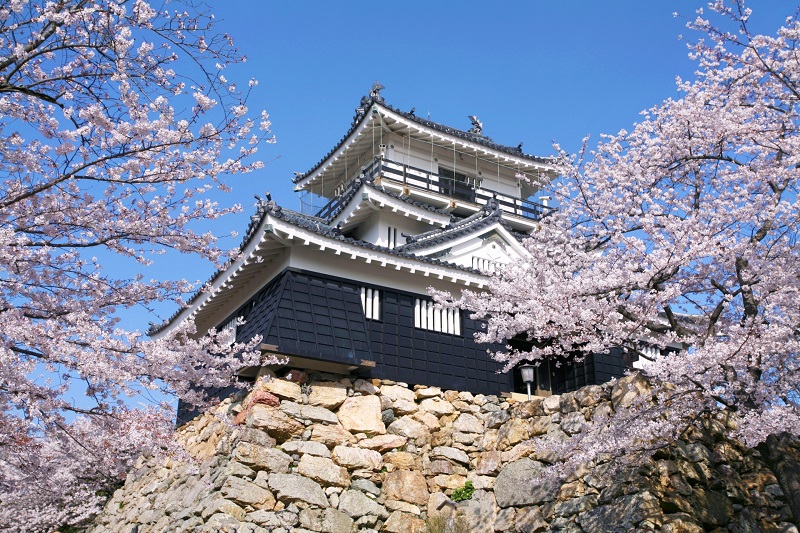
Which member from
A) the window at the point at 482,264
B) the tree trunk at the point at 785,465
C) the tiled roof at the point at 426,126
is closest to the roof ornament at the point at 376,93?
the tiled roof at the point at 426,126

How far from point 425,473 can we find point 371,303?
2.97 metres

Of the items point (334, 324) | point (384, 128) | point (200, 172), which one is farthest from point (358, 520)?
point (384, 128)

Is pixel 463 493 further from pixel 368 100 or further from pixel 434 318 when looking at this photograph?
pixel 368 100

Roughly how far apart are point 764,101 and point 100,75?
7111mm

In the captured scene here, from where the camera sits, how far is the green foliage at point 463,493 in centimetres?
1077

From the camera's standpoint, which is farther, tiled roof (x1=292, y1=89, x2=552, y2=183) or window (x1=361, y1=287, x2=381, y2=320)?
tiled roof (x1=292, y1=89, x2=552, y2=183)

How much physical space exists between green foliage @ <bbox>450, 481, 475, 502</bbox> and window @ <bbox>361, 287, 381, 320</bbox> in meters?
3.12

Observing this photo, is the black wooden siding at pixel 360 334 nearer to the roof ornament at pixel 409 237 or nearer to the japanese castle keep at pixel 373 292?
the japanese castle keep at pixel 373 292

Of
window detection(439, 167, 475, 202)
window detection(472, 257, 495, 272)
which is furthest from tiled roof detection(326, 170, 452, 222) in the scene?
window detection(472, 257, 495, 272)

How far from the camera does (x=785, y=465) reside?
265 inches

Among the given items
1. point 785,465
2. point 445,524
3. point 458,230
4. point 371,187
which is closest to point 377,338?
point 445,524

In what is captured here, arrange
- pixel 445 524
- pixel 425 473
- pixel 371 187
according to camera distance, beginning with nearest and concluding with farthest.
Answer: pixel 445 524, pixel 425 473, pixel 371 187

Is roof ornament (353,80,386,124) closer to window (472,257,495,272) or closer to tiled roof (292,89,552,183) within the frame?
tiled roof (292,89,552,183)

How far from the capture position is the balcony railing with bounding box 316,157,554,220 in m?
17.4
